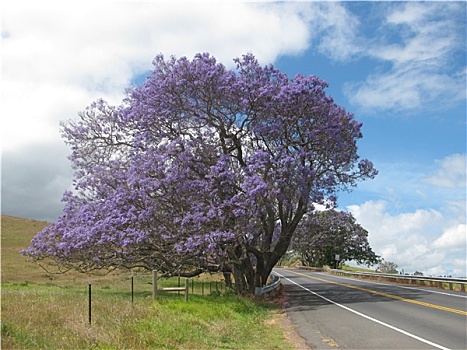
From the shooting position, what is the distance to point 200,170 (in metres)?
24.6

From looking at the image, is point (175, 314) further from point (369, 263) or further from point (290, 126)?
point (369, 263)

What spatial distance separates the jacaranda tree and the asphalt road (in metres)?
5.08

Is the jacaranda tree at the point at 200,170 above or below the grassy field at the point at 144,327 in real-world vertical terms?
above

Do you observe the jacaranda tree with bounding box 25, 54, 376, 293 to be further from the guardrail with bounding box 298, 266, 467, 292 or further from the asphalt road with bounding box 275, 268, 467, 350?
the guardrail with bounding box 298, 266, 467, 292

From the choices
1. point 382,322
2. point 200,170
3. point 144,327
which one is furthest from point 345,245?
point 144,327

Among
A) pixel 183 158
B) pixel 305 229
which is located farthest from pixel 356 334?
pixel 305 229

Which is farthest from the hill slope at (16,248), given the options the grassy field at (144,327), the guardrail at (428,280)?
the guardrail at (428,280)

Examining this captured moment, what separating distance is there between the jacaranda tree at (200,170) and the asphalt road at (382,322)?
5.08 meters

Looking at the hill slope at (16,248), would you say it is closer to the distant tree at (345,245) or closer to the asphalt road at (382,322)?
the asphalt road at (382,322)

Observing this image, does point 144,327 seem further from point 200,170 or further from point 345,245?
point 345,245

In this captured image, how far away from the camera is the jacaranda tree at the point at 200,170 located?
2269 cm

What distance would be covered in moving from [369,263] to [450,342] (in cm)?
6741

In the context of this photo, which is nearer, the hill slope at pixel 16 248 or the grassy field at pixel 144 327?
the grassy field at pixel 144 327

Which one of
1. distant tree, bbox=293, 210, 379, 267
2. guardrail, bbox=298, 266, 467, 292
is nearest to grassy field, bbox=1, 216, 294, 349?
guardrail, bbox=298, 266, 467, 292
